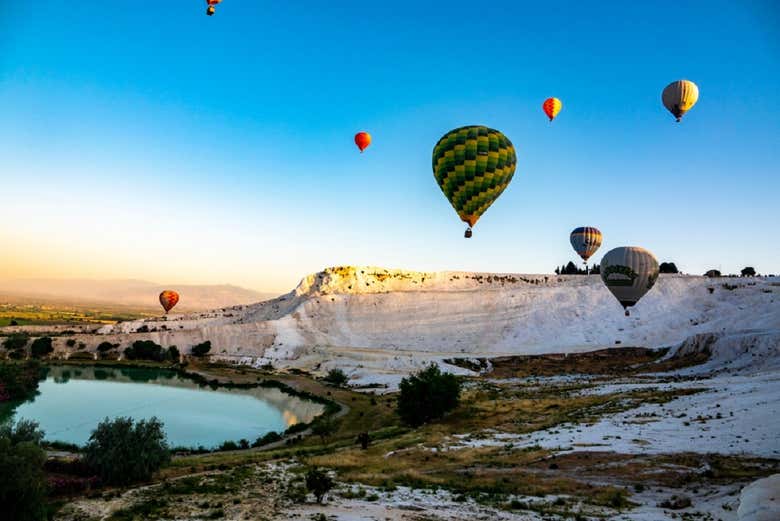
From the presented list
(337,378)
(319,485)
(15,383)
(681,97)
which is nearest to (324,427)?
(319,485)

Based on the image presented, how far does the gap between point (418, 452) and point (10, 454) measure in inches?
684

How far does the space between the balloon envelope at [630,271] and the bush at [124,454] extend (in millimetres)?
38658

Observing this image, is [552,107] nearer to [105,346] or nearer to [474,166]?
[474,166]

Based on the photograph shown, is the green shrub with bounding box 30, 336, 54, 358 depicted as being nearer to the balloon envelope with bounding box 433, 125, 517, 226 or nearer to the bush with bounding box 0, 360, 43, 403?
the bush with bounding box 0, 360, 43, 403

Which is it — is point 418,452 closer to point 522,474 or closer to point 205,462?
point 522,474

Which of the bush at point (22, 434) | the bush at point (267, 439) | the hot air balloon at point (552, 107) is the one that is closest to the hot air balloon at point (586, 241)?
the hot air balloon at point (552, 107)

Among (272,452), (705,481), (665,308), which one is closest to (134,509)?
(272,452)

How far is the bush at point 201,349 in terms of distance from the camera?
268 ft

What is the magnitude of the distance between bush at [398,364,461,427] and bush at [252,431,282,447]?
8.60m

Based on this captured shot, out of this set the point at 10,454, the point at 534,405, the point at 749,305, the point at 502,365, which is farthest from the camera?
the point at 749,305

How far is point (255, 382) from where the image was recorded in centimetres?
6316

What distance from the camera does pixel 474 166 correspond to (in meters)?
42.7

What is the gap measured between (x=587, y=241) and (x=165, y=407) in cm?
5279

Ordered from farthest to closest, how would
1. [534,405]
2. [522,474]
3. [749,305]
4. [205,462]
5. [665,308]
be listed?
[665,308] < [749,305] < [534,405] < [205,462] < [522,474]
